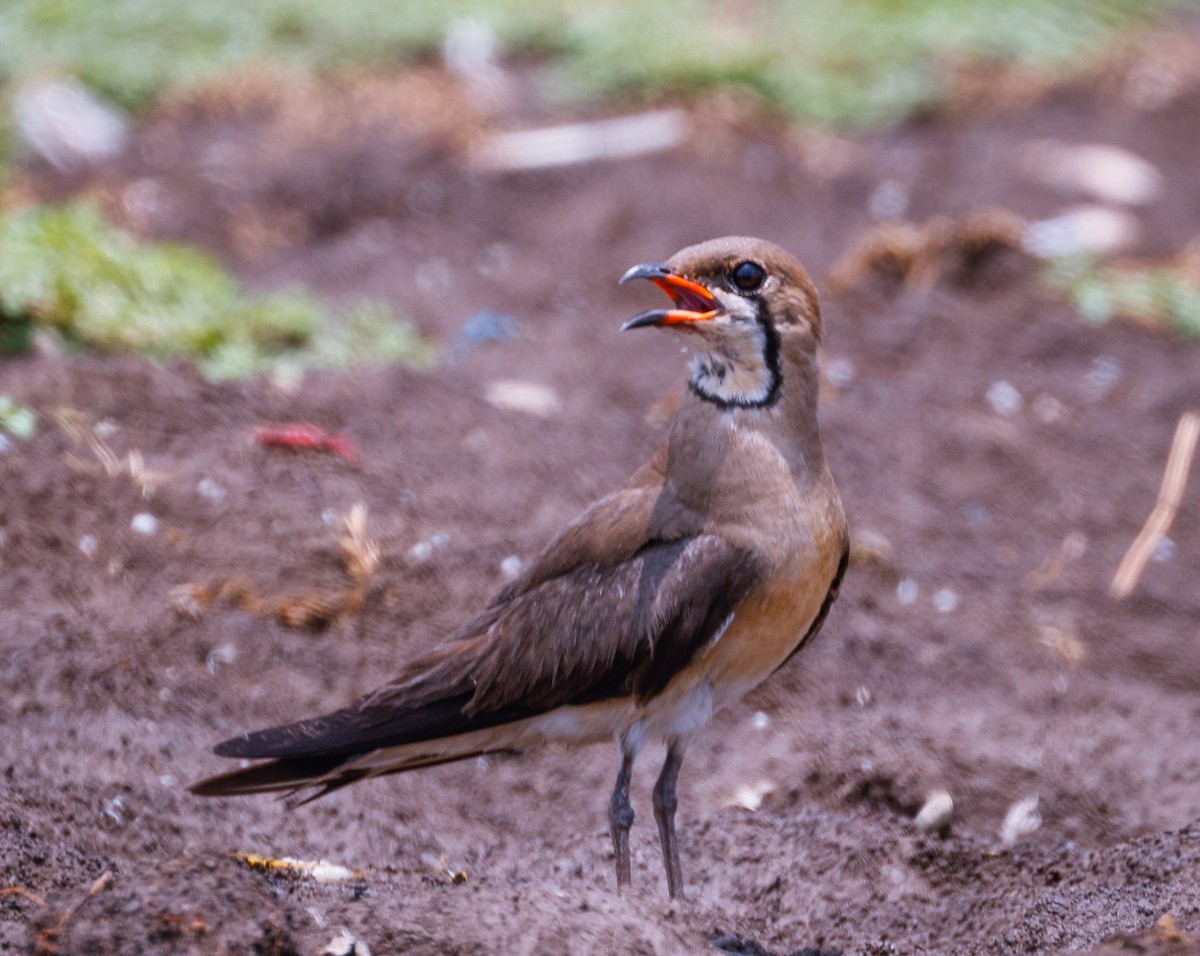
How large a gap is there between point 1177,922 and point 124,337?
169 inches

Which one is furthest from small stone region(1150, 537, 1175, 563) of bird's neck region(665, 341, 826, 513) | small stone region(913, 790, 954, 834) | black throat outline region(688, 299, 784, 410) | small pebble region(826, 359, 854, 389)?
black throat outline region(688, 299, 784, 410)

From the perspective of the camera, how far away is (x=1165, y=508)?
605 centimetres

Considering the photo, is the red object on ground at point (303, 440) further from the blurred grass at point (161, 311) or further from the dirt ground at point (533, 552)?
the blurred grass at point (161, 311)

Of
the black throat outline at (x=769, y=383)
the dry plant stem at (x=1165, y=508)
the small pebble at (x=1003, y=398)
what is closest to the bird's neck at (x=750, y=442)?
the black throat outline at (x=769, y=383)

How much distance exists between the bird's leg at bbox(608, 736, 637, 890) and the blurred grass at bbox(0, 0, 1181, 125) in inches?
245

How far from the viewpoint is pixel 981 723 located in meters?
4.79

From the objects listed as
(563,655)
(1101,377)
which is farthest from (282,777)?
(1101,377)

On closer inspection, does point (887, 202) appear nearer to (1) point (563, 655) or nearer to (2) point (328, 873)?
(1) point (563, 655)

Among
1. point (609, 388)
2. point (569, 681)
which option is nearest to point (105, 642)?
point (569, 681)

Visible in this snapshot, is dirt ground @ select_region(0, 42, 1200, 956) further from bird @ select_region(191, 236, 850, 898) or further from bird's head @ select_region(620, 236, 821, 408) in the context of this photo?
bird's head @ select_region(620, 236, 821, 408)

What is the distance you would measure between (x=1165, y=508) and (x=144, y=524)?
3.77m

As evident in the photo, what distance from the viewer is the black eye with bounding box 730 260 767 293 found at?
3578 mm

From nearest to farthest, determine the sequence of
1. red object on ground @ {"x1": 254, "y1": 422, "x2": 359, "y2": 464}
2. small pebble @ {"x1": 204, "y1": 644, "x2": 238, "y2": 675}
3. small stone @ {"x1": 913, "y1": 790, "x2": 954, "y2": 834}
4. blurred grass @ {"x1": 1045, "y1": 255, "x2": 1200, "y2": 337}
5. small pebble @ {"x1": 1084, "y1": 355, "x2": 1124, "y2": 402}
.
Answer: small stone @ {"x1": 913, "y1": 790, "x2": 954, "y2": 834}
small pebble @ {"x1": 204, "y1": 644, "x2": 238, "y2": 675}
red object on ground @ {"x1": 254, "y1": 422, "x2": 359, "y2": 464}
small pebble @ {"x1": 1084, "y1": 355, "x2": 1124, "y2": 402}
blurred grass @ {"x1": 1045, "y1": 255, "x2": 1200, "y2": 337}

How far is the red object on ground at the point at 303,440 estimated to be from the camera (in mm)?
5332
